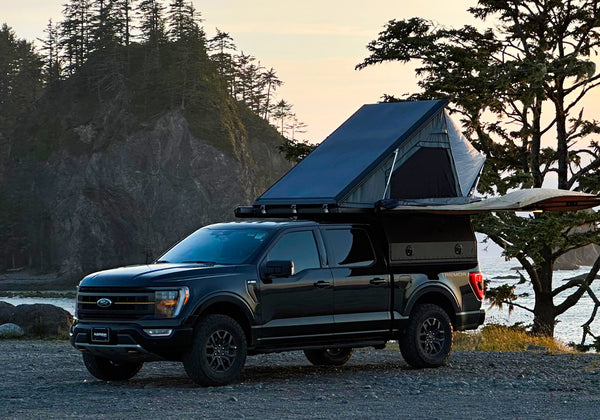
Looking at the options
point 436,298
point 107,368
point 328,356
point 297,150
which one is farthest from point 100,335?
point 297,150

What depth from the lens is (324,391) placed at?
12.2 m

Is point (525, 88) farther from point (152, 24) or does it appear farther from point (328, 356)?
point (152, 24)

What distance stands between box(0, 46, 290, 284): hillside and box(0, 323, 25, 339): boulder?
8436cm

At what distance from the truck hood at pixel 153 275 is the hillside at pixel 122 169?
94.9m

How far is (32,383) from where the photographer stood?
1323cm

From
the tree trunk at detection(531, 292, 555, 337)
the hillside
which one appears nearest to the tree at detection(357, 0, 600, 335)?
the tree trunk at detection(531, 292, 555, 337)

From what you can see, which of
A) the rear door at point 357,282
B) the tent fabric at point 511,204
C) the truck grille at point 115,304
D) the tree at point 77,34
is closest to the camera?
the truck grille at point 115,304

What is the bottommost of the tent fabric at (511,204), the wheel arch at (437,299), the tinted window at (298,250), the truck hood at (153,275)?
the wheel arch at (437,299)

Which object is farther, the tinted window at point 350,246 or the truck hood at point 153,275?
the tinted window at point 350,246

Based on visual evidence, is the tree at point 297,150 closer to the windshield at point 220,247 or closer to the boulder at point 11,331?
the boulder at point 11,331

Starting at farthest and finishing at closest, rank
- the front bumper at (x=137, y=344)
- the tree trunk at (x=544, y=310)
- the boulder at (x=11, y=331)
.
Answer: the tree trunk at (x=544, y=310) → the boulder at (x=11, y=331) → the front bumper at (x=137, y=344)

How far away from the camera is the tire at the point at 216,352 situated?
12.3 meters

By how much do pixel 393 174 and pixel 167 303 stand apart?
4.21 meters

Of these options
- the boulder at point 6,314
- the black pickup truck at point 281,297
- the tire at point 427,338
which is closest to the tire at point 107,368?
the black pickup truck at point 281,297
